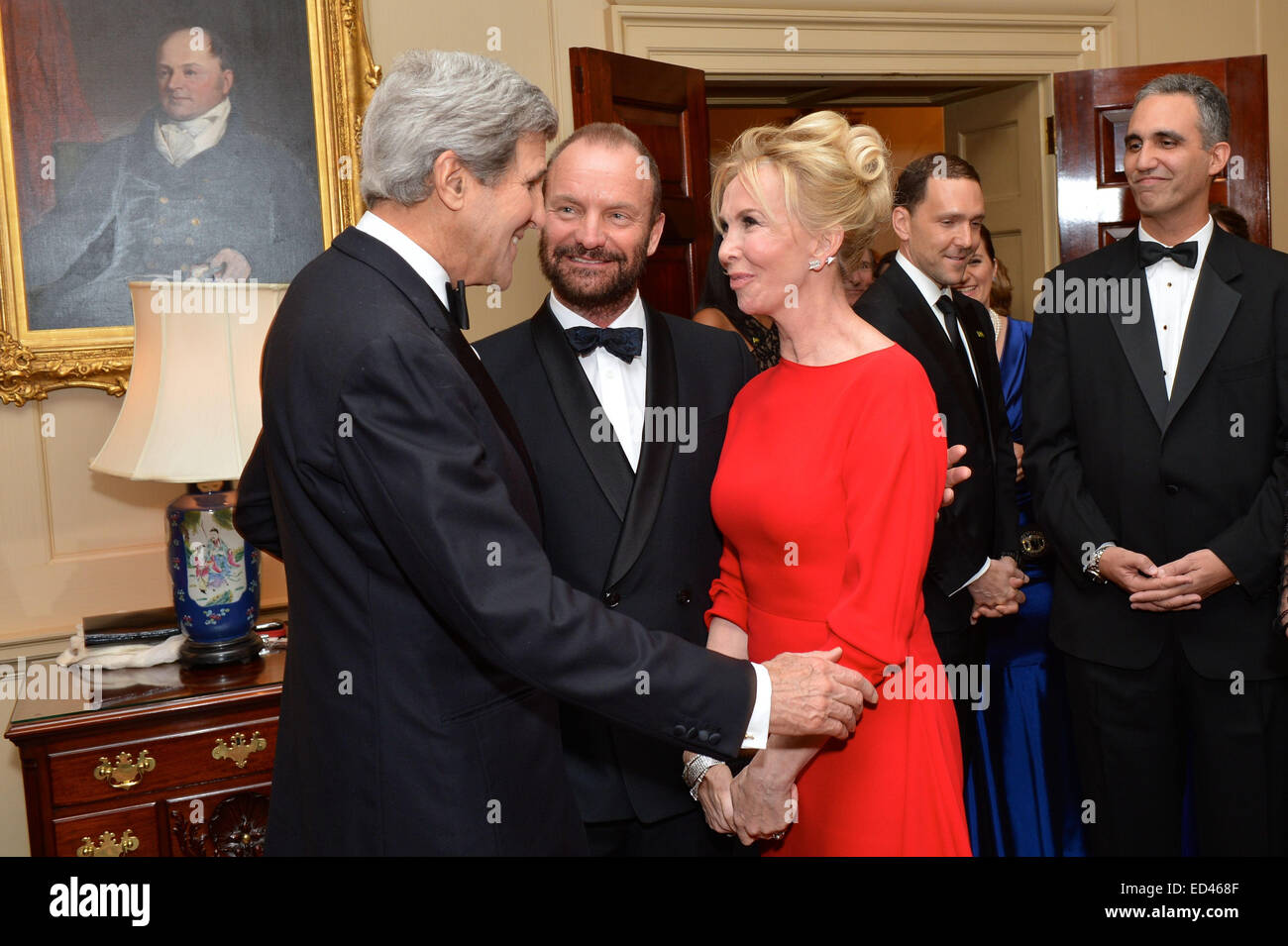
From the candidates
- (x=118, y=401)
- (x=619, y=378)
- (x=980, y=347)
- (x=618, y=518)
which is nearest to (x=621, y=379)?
(x=619, y=378)

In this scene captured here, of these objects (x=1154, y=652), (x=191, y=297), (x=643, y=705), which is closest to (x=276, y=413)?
(x=643, y=705)

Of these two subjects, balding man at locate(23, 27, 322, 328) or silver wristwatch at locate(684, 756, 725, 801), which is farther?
balding man at locate(23, 27, 322, 328)

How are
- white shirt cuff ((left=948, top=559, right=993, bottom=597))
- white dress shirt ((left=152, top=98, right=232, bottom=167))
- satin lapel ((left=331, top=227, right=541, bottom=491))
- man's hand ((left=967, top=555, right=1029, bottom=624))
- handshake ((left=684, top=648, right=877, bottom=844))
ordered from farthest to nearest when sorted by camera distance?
white dress shirt ((left=152, top=98, right=232, bottom=167)), man's hand ((left=967, top=555, right=1029, bottom=624)), white shirt cuff ((left=948, top=559, right=993, bottom=597)), handshake ((left=684, top=648, right=877, bottom=844)), satin lapel ((left=331, top=227, right=541, bottom=491))

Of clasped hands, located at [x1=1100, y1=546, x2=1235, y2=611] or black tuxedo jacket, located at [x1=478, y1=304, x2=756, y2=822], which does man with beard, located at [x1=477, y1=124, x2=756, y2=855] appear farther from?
clasped hands, located at [x1=1100, y1=546, x2=1235, y2=611]

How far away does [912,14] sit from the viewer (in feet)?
17.3

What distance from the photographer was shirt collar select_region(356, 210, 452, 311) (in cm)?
172

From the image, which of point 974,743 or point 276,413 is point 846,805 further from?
point 974,743

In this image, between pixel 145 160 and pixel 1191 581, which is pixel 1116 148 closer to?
pixel 1191 581

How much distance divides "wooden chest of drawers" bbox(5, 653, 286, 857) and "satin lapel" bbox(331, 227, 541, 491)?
1.39 metres

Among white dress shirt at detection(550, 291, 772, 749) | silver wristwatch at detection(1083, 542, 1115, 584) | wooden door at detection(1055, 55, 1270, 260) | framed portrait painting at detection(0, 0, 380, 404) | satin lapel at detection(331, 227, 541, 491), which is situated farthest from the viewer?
wooden door at detection(1055, 55, 1270, 260)

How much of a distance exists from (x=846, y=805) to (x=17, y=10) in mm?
3266

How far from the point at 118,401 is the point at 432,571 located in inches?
99.8

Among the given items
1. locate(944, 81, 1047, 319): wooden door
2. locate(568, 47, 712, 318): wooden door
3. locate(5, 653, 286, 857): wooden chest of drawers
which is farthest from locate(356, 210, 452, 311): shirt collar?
locate(944, 81, 1047, 319): wooden door

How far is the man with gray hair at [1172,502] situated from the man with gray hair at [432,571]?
1336 mm
